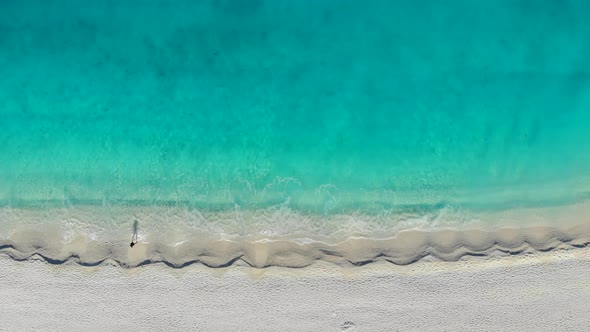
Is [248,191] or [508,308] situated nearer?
[508,308]

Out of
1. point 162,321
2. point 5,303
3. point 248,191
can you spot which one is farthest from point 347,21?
point 5,303

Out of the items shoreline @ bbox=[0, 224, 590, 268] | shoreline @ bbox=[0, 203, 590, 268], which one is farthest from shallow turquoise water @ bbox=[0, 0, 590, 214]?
shoreline @ bbox=[0, 224, 590, 268]

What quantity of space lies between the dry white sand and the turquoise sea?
168 centimetres

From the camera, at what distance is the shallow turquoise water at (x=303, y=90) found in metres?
7.72

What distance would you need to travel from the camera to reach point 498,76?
7.87 metres

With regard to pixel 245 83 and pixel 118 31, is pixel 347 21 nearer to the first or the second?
pixel 245 83

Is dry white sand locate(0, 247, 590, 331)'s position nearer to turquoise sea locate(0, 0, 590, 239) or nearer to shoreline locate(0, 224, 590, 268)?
shoreline locate(0, 224, 590, 268)

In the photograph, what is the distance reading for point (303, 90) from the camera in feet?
26.0

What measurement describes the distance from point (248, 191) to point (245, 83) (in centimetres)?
218

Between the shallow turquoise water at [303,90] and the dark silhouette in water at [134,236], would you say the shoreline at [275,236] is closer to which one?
the dark silhouette in water at [134,236]

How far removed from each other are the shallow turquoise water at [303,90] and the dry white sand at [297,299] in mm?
1759

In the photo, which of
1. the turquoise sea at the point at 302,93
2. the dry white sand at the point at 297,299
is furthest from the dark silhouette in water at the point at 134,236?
the turquoise sea at the point at 302,93

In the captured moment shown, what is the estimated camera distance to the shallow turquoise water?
7.72 meters

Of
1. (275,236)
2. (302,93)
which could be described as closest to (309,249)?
(275,236)
